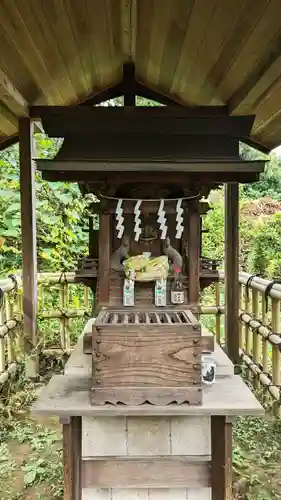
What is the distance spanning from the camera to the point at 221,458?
72.7 inches

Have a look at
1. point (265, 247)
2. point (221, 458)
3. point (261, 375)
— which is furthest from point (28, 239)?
point (265, 247)

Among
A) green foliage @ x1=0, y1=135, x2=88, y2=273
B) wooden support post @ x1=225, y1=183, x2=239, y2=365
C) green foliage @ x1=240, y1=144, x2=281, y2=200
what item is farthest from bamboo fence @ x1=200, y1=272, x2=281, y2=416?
green foliage @ x1=240, y1=144, x2=281, y2=200

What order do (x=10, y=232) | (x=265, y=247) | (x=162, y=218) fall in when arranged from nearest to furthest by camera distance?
(x=162, y=218) → (x=10, y=232) → (x=265, y=247)

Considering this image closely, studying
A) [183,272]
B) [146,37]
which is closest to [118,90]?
[146,37]

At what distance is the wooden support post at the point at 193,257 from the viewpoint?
2375mm

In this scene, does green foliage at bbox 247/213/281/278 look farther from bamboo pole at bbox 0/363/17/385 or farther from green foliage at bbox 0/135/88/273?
bamboo pole at bbox 0/363/17/385

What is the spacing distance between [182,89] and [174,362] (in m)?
2.46

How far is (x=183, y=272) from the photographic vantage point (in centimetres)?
241

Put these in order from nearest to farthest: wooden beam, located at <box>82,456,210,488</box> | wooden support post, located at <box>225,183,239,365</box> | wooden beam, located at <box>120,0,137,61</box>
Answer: wooden beam, located at <box>82,456,210,488</box>, wooden beam, located at <box>120,0,137,61</box>, wooden support post, located at <box>225,183,239,365</box>

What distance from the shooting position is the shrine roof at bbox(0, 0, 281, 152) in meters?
2.00

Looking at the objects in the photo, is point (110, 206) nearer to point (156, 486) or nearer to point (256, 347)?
point (156, 486)

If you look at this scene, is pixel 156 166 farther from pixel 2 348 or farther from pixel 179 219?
pixel 2 348

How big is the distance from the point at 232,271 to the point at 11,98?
2.24 metres

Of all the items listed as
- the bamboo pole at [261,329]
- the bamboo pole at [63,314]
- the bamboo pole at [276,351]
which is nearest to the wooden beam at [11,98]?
the bamboo pole at [63,314]
